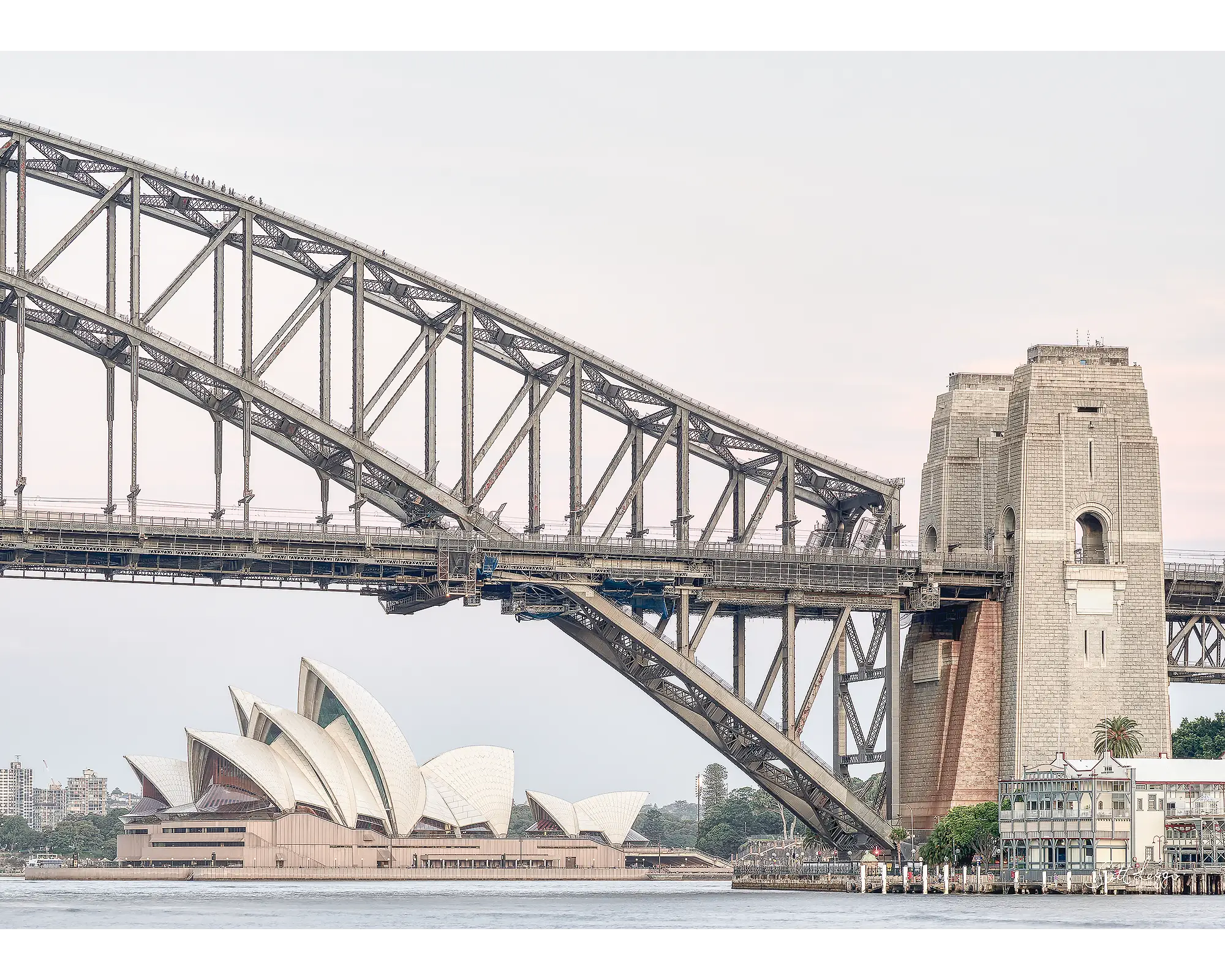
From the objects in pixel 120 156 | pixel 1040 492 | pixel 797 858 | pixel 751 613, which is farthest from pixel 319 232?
pixel 797 858

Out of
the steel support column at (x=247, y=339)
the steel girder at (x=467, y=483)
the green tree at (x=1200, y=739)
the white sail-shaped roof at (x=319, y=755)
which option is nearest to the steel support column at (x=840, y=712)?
the steel girder at (x=467, y=483)

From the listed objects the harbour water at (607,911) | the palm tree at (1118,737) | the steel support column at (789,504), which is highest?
the steel support column at (789,504)

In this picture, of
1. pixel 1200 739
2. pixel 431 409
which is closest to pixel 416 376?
pixel 431 409

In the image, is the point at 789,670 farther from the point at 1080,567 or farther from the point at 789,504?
the point at 1080,567

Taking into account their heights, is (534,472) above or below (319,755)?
above

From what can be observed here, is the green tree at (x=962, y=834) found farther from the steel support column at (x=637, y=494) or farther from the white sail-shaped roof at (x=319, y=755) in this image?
the white sail-shaped roof at (x=319, y=755)

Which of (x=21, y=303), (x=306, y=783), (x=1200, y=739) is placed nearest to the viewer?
(x=21, y=303)
